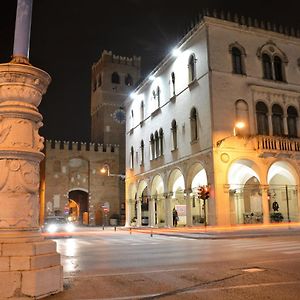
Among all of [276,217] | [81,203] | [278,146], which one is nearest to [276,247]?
[278,146]

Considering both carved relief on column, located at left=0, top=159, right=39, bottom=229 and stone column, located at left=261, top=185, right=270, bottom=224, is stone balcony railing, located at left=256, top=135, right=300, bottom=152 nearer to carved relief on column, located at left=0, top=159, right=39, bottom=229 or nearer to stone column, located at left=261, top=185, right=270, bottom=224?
stone column, located at left=261, top=185, right=270, bottom=224

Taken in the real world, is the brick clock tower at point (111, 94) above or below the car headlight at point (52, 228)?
above

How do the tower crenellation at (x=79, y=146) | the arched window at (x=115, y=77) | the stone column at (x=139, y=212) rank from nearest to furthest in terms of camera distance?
the stone column at (x=139, y=212)
the tower crenellation at (x=79, y=146)
the arched window at (x=115, y=77)

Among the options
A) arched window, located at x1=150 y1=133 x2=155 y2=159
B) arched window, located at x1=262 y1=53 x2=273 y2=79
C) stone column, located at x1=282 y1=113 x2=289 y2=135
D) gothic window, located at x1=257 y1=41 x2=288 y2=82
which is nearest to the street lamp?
stone column, located at x1=282 y1=113 x2=289 y2=135

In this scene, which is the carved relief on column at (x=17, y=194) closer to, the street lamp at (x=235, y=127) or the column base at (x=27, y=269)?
the column base at (x=27, y=269)

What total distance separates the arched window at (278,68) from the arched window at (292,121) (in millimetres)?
2457

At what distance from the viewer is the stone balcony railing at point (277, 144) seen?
88.0 feet

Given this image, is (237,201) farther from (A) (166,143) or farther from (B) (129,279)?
(B) (129,279)

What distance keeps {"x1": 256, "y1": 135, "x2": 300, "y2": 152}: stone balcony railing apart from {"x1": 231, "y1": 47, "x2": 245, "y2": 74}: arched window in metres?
5.12

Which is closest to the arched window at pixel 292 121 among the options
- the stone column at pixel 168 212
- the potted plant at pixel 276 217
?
the potted plant at pixel 276 217

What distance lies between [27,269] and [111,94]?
195 ft

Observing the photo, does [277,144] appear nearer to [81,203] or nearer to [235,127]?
[235,127]

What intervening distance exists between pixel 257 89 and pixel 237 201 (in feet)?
29.0

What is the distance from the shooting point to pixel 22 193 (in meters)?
6.05
